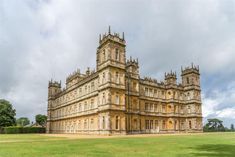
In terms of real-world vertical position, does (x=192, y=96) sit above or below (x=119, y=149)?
above

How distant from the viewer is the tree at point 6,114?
213ft

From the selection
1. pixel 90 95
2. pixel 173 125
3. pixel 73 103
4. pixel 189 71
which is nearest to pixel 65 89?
pixel 73 103

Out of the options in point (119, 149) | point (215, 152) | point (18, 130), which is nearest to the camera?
point (215, 152)

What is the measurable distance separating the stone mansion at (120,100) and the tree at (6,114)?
1100 centimetres

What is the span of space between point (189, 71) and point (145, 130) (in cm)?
2191

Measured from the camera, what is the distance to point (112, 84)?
124 ft

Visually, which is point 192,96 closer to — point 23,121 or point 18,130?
point 18,130

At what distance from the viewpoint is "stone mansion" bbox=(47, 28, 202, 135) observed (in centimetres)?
3834

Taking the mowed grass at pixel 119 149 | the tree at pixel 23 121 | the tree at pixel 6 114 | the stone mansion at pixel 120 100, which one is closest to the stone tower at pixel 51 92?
the stone mansion at pixel 120 100

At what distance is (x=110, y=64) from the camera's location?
3806 centimetres

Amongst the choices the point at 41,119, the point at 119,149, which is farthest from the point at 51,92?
the point at 119,149

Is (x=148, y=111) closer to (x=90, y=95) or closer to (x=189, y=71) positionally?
(x=90, y=95)

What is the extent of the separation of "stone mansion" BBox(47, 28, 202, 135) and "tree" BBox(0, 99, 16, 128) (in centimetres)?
1100

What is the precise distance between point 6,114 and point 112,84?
43.6m
